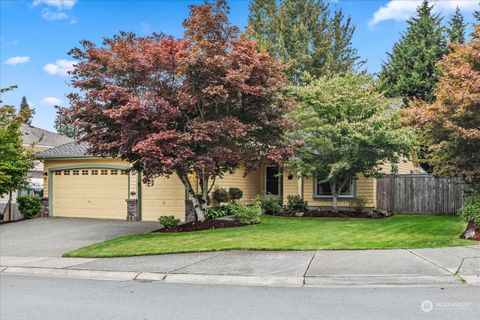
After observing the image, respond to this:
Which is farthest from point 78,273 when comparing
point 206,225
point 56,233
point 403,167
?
point 403,167

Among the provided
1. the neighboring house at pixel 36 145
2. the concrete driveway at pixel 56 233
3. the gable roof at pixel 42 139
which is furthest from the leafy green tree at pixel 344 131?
the gable roof at pixel 42 139

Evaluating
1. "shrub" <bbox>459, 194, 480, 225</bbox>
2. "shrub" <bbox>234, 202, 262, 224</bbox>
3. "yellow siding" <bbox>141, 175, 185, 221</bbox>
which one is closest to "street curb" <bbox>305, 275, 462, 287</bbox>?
"shrub" <bbox>459, 194, 480, 225</bbox>

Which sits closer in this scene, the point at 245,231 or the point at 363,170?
the point at 245,231

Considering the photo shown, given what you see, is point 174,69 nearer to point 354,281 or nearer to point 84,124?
point 84,124

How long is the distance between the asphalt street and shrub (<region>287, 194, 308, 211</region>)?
12416 mm

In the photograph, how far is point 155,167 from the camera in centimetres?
1315

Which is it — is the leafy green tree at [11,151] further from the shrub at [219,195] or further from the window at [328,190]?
the window at [328,190]

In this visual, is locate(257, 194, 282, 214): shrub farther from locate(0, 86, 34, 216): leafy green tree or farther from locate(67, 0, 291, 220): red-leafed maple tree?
locate(0, 86, 34, 216): leafy green tree

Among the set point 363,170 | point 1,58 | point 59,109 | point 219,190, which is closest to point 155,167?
point 59,109

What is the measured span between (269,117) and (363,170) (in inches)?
207

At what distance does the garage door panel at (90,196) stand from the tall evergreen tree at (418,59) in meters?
19.4

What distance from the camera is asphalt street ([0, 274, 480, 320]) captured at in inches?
234

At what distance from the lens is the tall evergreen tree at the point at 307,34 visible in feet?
127

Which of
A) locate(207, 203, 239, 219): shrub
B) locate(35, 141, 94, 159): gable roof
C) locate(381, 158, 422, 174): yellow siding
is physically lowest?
locate(207, 203, 239, 219): shrub
